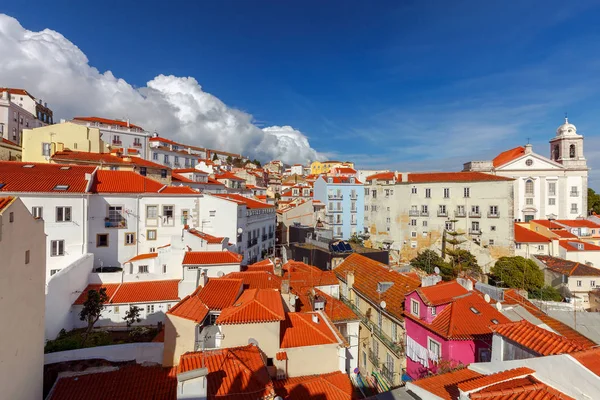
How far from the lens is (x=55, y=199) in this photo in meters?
19.7

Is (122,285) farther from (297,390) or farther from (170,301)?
(297,390)

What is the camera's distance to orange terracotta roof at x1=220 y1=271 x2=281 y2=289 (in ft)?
52.6

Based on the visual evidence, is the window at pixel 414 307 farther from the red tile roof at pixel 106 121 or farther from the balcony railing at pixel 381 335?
the red tile roof at pixel 106 121

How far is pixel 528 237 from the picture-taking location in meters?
38.3

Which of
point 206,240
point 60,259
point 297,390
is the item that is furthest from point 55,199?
point 297,390

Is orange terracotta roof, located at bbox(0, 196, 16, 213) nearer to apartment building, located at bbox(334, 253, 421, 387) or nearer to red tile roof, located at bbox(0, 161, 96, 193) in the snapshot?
apartment building, located at bbox(334, 253, 421, 387)

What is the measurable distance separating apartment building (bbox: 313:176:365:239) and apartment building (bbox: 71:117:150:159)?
32.7m

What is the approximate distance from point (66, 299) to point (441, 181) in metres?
42.5

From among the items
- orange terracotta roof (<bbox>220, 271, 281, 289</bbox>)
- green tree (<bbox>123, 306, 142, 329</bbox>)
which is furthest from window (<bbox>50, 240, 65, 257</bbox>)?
orange terracotta roof (<bbox>220, 271, 281, 289</bbox>)

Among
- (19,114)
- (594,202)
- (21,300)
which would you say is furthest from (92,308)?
(594,202)

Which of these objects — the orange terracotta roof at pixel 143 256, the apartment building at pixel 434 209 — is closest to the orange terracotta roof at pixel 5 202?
the orange terracotta roof at pixel 143 256

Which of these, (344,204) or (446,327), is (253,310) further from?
(344,204)

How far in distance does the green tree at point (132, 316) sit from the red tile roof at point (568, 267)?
37442 millimetres

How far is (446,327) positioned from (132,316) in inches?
601
